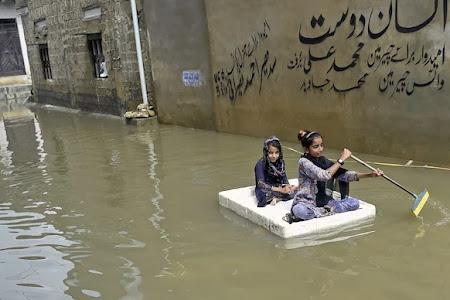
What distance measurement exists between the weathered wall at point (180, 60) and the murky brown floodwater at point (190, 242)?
343cm

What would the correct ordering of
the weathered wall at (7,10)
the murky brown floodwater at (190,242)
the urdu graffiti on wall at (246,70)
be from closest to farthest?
the murky brown floodwater at (190,242)
the urdu graffiti on wall at (246,70)
the weathered wall at (7,10)

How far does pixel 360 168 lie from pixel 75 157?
5377 mm

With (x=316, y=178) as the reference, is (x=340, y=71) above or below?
above

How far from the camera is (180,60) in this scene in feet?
38.4

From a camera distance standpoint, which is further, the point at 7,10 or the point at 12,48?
the point at 12,48

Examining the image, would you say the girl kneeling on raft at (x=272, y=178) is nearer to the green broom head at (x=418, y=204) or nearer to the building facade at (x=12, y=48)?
the green broom head at (x=418, y=204)

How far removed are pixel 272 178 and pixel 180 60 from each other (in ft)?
23.5

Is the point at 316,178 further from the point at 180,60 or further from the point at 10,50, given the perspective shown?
the point at 10,50

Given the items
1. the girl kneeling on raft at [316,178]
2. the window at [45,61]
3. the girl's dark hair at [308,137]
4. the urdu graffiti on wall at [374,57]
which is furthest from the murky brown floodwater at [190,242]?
the window at [45,61]

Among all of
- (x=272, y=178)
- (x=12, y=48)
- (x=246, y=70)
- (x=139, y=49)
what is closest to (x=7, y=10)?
(x=12, y=48)

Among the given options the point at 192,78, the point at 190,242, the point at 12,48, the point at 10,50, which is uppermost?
the point at 12,48

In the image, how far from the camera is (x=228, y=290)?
11.6 feet

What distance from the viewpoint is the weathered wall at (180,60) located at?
10.9 meters

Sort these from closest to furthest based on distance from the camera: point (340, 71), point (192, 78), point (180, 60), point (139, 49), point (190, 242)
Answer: point (190, 242), point (340, 71), point (192, 78), point (180, 60), point (139, 49)
